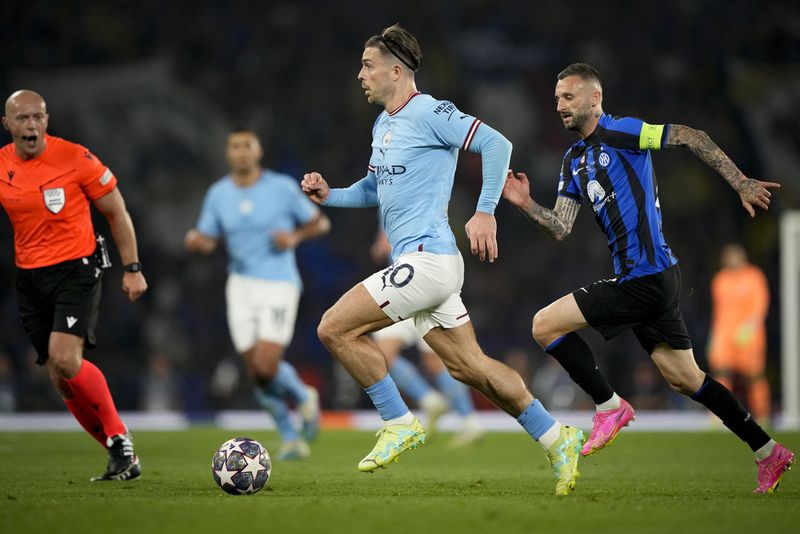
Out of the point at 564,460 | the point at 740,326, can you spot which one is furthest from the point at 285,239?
the point at 740,326

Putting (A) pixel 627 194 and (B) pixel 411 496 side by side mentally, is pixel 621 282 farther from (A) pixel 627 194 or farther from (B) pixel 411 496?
(B) pixel 411 496

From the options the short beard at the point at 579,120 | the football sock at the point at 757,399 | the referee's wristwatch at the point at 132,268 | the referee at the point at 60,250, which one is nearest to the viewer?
the short beard at the point at 579,120

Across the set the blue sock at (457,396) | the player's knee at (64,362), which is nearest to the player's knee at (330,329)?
the player's knee at (64,362)

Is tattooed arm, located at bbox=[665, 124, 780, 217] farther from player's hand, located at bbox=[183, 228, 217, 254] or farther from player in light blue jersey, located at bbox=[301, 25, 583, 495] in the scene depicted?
player's hand, located at bbox=[183, 228, 217, 254]

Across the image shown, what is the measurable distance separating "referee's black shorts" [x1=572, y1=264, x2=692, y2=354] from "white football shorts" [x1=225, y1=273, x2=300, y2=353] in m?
3.94

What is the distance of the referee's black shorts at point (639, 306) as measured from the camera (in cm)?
641

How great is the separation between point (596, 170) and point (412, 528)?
2.67 m

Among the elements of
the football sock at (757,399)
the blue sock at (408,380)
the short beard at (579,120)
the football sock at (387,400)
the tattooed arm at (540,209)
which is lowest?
the football sock at (757,399)

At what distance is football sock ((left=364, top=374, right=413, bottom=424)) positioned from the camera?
6.08 metres

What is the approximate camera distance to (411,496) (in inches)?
240

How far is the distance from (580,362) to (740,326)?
8654 mm

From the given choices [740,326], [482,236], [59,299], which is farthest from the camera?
[740,326]

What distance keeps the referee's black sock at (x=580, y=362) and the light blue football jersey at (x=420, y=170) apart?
0.94 meters

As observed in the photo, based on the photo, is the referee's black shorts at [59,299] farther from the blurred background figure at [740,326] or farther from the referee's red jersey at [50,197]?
the blurred background figure at [740,326]
